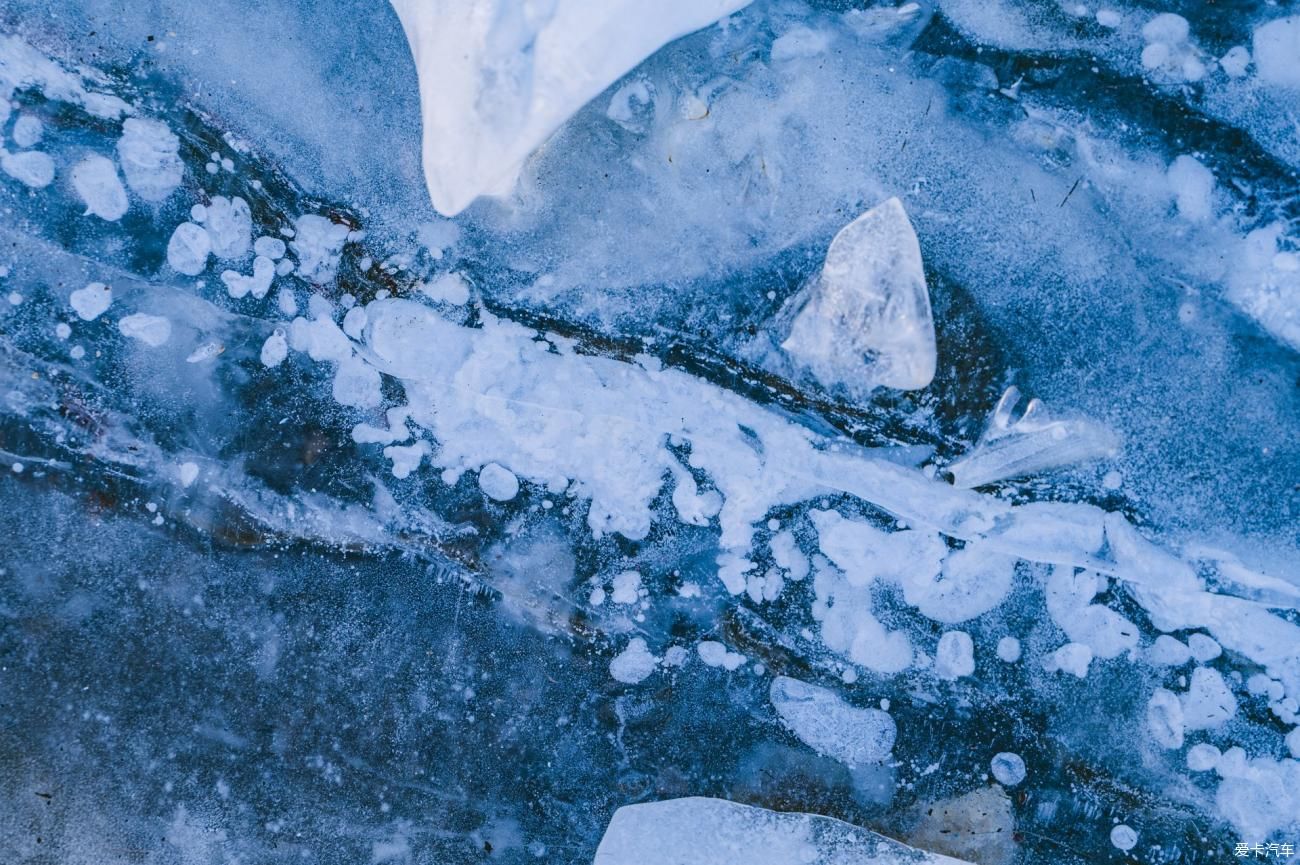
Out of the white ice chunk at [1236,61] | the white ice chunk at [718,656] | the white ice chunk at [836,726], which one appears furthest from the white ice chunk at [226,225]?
the white ice chunk at [1236,61]

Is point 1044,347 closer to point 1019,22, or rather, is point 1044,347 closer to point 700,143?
point 1019,22

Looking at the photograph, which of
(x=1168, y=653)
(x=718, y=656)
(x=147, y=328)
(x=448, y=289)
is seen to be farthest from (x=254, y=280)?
(x=1168, y=653)

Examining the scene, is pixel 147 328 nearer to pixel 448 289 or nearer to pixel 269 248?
pixel 269 248

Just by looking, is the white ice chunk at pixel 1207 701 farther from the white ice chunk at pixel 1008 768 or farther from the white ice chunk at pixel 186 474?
the white ice chunk at pixel 186 474

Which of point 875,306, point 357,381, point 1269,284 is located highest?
point 1269,284

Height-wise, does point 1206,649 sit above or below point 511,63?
below

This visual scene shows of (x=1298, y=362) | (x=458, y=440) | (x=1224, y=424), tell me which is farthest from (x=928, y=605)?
(x=458, y=440)

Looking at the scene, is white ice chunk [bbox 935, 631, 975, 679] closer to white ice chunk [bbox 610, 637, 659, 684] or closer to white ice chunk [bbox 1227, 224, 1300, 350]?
white ice chunk [bbox 610, 637, 659, 684]

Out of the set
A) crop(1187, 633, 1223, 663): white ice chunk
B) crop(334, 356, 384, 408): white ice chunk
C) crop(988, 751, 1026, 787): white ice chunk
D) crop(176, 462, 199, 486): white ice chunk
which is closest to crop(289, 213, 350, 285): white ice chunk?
crop(334, 356, 384, 408): white ice chunk
